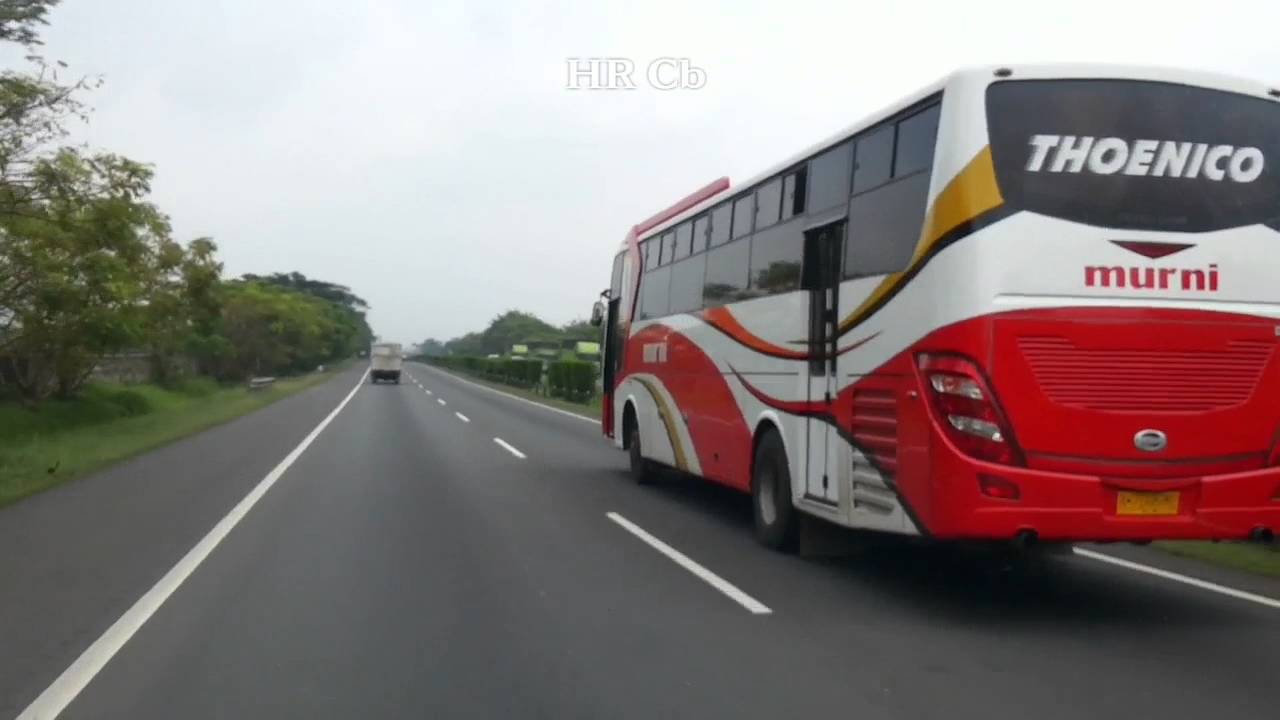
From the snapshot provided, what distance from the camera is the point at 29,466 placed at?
18.2m

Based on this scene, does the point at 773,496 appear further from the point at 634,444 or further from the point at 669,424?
the point at 634,444

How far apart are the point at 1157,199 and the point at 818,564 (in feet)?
13.4

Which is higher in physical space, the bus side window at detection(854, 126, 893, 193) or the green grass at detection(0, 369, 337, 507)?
the bus side window at detection(854, 126, 893, 193)

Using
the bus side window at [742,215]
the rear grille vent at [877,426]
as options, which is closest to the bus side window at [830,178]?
the bus side window at [742,215]

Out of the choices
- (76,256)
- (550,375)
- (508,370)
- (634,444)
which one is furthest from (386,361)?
(634,444)

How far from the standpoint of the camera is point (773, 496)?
35.5ft

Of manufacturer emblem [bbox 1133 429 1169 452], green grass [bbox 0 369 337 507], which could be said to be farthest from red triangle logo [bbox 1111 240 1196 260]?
green grass [bbox 0 369 337 507]

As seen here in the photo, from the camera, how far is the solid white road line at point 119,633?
6012 mm

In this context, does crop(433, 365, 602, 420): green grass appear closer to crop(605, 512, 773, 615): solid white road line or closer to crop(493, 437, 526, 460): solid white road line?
crop(493, 437, 526, 460): solid white road line

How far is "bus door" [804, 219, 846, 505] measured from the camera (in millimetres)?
9336

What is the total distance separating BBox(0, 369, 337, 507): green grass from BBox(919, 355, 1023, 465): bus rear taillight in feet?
37.1

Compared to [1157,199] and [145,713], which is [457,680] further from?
[1157,199]

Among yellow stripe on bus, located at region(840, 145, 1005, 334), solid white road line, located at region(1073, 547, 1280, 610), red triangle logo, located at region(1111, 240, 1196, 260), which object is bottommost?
solid white road line, located at region(1073, 547, 1280, 610)

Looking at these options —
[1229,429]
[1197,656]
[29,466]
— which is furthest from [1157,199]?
[29,466]
